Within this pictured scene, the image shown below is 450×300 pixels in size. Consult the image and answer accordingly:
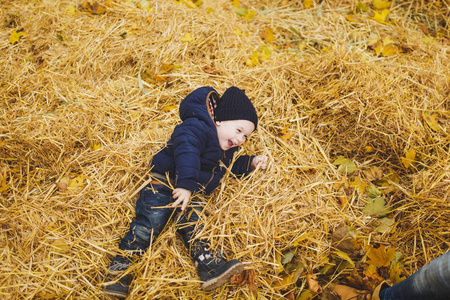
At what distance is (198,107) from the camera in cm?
251

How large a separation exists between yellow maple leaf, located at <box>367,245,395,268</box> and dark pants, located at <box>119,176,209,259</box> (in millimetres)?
1330

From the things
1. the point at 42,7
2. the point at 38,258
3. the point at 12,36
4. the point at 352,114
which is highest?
the point at 42,7

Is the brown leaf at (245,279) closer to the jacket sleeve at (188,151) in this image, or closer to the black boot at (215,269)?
the black boot at (215,269)

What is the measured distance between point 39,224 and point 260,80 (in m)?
2.54

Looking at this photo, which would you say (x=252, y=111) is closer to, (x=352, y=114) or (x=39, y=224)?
(x=352, y=114)

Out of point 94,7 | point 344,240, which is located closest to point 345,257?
point 344,240

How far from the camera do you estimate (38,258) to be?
217 centimetres

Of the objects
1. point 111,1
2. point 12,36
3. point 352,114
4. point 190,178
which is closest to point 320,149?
point 352,114

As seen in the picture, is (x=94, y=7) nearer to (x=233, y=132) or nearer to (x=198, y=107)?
(x=198, y=107)

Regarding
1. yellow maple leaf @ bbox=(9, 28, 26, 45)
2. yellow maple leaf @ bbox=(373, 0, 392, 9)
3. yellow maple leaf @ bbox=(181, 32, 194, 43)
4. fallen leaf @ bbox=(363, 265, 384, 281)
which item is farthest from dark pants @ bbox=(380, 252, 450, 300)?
yellow maple leaf @ bbox=(9, 28, 26, 45)

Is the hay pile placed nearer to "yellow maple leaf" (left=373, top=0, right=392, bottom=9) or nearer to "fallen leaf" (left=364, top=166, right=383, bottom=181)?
"fallen leaf" (left=364, top=166, right=383, bottom=181)

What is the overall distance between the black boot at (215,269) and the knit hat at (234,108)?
1.16 metres

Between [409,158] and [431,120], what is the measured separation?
0.56m

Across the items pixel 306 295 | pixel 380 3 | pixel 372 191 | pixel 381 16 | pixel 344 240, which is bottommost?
pixel 306 295
